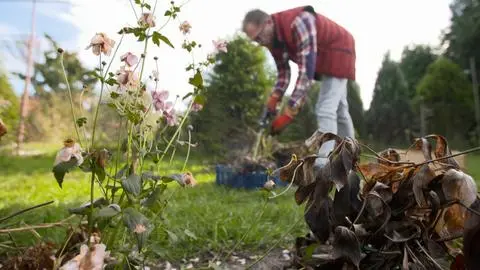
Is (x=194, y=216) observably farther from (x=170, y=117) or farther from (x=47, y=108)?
(x=47, y=108)

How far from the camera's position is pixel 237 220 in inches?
49.2

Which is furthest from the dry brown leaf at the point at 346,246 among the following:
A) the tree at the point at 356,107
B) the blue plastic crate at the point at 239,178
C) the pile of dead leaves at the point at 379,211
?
the blue plastic crate at the point at 239,178

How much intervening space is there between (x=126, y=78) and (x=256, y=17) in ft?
4.11

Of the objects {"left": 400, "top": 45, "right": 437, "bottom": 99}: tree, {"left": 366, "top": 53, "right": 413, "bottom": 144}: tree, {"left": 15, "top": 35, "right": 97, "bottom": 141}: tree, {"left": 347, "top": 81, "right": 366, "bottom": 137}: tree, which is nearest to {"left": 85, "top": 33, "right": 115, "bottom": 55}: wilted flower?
{"left": 347, "top": 81, "right": 366, "bottom": 137}: tree

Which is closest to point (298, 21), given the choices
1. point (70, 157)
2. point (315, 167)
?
point (315, 167)

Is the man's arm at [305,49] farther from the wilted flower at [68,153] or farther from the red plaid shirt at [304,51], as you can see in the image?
the wilted flower at [68,153]

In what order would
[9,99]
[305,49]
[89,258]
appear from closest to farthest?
[89,258] < [305,49] < [9,99]

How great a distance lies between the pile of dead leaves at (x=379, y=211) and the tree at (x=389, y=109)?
1518mm

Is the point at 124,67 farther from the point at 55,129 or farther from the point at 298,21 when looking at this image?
the point at 55,129

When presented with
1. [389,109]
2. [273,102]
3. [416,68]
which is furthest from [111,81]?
[416,68]

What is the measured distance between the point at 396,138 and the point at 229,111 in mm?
1198

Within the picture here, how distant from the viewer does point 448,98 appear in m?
5.03

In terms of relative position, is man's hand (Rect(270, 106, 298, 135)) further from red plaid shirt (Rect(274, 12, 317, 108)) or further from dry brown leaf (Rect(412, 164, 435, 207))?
dry brown leaf (Rect(412, 164, 435, 207))

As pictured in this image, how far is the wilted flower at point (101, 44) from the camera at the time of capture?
0.54m
